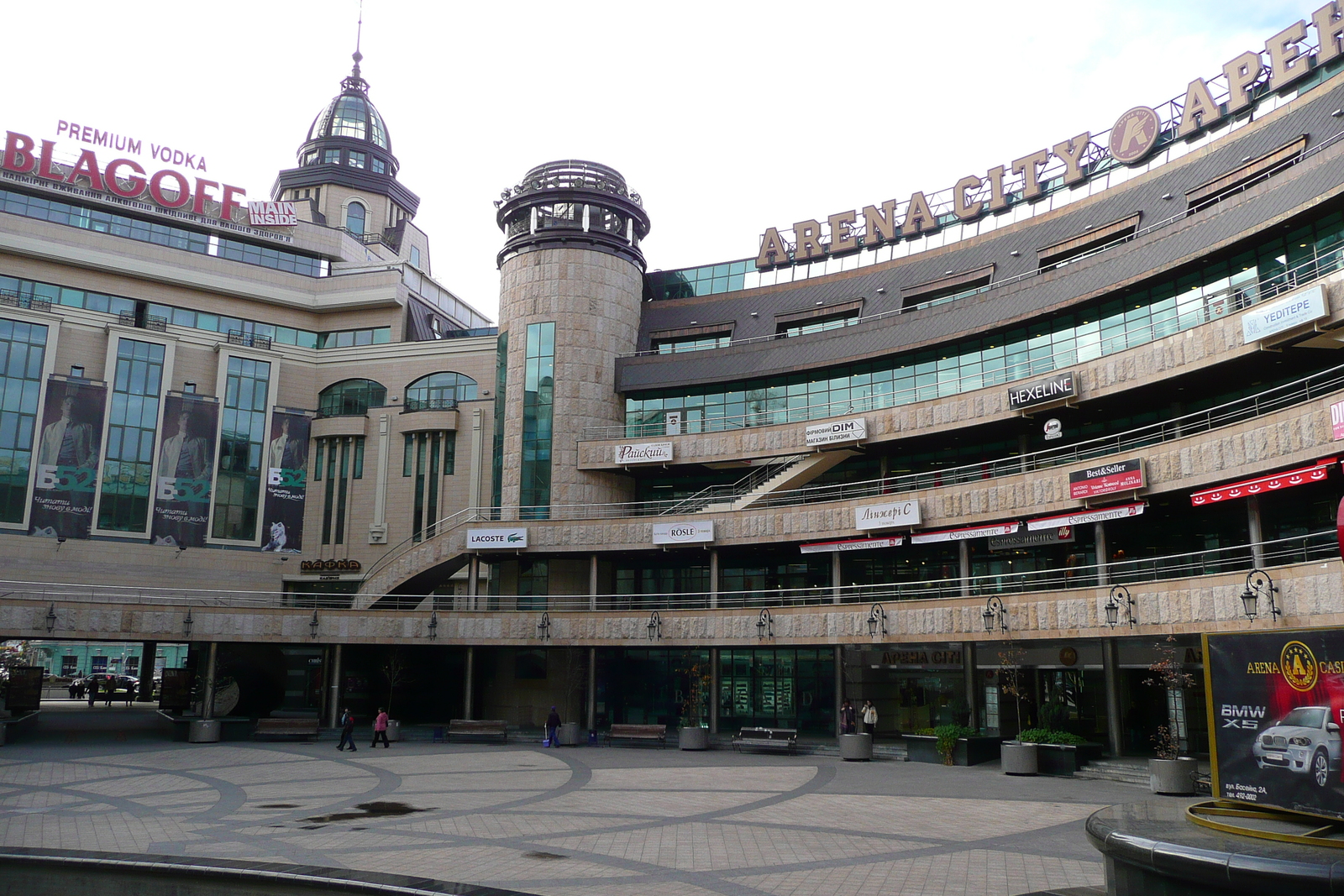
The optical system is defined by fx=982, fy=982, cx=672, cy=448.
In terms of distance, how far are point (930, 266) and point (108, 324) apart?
4378 cm

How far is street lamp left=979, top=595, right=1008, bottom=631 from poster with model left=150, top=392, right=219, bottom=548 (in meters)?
41.6

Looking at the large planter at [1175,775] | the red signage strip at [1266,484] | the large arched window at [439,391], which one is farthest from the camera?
the large arched window at [439,391]

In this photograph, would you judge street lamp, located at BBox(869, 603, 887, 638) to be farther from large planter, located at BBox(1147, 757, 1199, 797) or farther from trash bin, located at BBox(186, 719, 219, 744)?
trash bin, located at BBox(186, 719, 219, 744)

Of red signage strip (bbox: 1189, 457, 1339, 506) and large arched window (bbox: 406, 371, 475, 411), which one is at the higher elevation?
large arched window (bbox: 406, 371, 475, 411)

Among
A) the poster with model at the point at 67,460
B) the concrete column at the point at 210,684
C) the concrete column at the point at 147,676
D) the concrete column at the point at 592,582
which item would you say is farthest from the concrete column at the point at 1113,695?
the concrete column at the point at 147,676

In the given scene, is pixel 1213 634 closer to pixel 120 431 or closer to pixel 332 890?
pixel 332 890

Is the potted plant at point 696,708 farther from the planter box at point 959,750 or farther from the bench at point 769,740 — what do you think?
the planter box at point 959,750

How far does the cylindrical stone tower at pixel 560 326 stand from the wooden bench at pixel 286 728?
1408cm

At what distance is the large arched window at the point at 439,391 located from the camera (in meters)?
55.1

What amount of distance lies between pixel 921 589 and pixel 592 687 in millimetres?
14470

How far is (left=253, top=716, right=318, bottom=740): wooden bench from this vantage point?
120 feet

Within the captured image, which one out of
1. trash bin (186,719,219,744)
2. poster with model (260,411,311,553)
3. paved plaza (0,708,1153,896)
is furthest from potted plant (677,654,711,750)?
poster with model (260,411,311,553)

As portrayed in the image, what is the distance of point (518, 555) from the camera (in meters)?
46.6

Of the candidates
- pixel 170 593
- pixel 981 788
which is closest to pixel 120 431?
pixel 170 593
